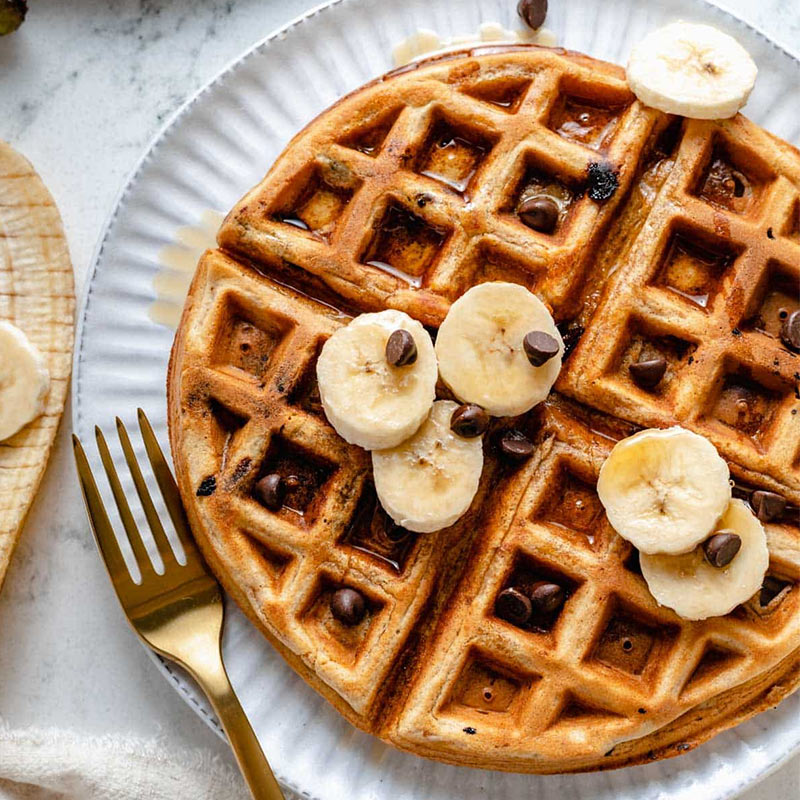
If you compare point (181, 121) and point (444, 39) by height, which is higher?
point (444, 39)

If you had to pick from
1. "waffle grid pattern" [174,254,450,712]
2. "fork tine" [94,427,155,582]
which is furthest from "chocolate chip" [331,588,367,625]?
"fork tine" [94,427,155,582]

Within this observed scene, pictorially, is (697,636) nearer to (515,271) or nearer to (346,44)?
(515,271)

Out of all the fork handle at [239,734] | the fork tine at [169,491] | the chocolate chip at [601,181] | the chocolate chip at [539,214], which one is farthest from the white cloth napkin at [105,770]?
the chocolate chip at [601,181]

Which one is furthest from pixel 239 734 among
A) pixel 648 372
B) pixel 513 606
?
pixel 648 372

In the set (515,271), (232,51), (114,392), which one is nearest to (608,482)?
(515,271)

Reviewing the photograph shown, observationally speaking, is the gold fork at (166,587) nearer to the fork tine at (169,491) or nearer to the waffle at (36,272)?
the fork tine at (169,491)

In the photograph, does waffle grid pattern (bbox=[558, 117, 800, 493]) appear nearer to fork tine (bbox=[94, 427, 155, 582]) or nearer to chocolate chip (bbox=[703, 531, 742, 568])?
chocolate chip (bbox=[703, 531, 742, 568])

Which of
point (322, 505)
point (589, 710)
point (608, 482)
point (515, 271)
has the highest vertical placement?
point (515, 271)

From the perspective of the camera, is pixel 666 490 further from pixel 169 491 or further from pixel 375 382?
pixel 169 491
